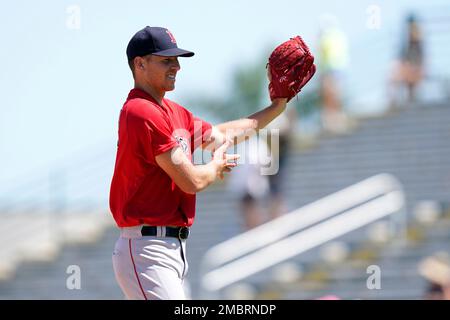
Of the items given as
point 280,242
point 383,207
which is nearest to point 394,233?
point 383,207

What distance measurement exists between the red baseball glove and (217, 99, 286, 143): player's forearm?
65 millimetres

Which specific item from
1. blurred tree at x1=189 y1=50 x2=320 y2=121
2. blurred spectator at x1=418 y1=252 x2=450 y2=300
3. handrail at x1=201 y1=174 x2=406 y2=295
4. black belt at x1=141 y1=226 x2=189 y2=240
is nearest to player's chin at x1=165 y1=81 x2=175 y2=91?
black belt at x1=141 y1=226 x2=189 y2=240

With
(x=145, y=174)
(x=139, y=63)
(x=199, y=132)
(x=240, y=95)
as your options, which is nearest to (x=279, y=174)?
(x=199, y=132)

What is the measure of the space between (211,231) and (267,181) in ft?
6.25

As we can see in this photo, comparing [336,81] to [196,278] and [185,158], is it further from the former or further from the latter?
[185,158]

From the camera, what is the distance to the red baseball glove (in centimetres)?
690

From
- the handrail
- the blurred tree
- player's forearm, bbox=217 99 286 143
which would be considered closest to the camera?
player's forearm, bbox=217 99 286 143

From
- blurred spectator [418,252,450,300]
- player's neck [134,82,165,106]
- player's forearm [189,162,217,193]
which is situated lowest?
blurred spectator [418,252,450,300]

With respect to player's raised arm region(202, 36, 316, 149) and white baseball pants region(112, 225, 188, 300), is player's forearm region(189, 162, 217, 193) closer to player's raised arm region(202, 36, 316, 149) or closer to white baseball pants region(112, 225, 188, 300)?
white baseball pants region(112, 225, 188, 300)

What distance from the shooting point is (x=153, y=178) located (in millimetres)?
6215

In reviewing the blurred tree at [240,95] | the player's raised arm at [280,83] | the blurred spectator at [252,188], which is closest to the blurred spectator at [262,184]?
the blurred spectator at [252,188]

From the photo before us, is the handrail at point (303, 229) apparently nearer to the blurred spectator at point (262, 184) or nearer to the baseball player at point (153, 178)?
the blurred spectator at point (262, 184)

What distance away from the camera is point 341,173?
15859 mm

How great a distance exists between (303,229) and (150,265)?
26.5 ft
